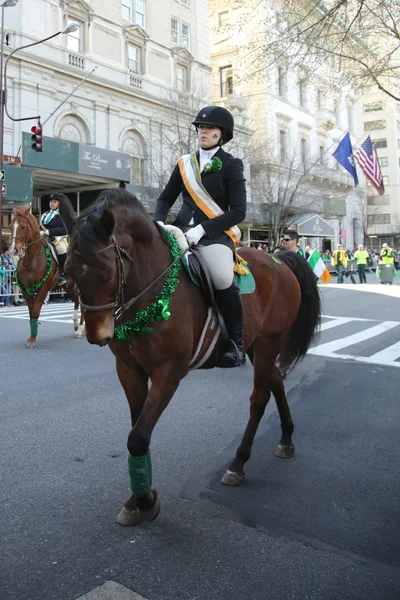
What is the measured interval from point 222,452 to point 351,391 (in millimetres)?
2995

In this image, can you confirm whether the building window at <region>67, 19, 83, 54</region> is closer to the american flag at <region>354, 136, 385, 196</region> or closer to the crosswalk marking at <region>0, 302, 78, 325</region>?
the american flag at <region>354, 136, 385, 196</region>

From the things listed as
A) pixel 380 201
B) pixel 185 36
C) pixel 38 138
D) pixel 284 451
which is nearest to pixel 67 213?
pixel 284 451

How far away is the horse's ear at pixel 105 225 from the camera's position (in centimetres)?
284

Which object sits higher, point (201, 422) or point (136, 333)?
point (136, 333)

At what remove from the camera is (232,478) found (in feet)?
13.0

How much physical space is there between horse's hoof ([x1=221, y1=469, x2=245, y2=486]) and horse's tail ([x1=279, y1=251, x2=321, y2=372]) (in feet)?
5.39

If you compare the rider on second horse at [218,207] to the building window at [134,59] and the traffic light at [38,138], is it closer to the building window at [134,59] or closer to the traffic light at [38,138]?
the traffic light at [38,138]

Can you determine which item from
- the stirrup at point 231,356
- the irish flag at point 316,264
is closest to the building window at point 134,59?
the irish flag at point 316,264

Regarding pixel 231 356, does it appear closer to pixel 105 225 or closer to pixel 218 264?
pixel 218 264

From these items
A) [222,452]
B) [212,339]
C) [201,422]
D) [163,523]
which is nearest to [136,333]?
[212,339]

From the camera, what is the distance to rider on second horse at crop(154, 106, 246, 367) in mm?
3771

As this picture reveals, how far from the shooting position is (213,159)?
12.7ft

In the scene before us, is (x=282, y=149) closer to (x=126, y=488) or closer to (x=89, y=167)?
(x=89, y=167)

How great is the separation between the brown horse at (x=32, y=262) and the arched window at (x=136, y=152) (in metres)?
20.4
